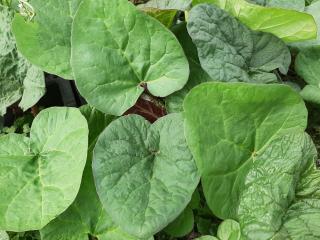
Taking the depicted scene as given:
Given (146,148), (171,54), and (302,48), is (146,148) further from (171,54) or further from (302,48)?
(302,48)

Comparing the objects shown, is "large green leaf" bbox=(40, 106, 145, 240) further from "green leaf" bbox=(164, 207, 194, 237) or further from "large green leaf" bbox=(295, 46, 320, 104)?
"large green leaf" bbox=(295, 46, 320, 104)

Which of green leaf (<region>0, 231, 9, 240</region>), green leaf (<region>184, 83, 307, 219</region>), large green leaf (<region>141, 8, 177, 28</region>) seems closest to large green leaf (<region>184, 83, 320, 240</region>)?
green leaf (<region>184, 83, 307, 219</region>)

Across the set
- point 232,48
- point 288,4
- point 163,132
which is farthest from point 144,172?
point 288,4

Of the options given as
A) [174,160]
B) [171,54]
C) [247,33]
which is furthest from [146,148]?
[247,33]

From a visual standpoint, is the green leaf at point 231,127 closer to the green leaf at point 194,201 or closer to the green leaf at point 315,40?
the green leaf at point 194,201

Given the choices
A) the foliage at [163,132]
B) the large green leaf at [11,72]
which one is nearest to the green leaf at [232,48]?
the foliage at [163,132]

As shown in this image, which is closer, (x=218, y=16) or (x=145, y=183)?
(x=145, y=183)

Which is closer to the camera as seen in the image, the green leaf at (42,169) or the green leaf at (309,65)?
the green leaf at (42,169)
